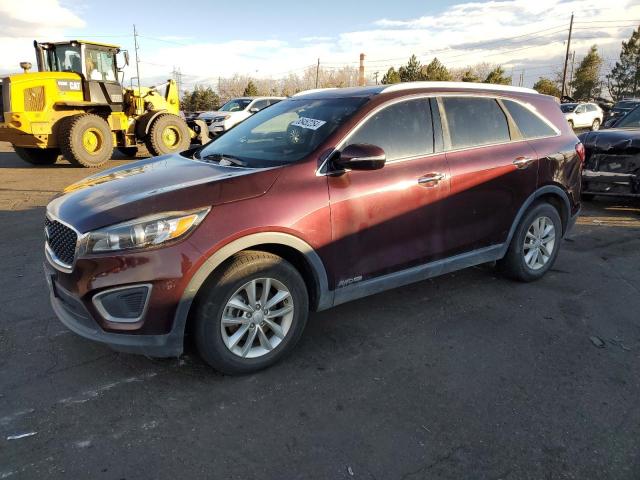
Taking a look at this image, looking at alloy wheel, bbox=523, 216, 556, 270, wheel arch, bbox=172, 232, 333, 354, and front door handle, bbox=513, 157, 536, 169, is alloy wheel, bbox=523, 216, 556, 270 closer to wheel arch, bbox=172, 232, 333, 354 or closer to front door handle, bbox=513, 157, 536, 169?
front door handle, bbox=513, 157, 536, 169

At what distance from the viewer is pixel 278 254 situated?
3.17m

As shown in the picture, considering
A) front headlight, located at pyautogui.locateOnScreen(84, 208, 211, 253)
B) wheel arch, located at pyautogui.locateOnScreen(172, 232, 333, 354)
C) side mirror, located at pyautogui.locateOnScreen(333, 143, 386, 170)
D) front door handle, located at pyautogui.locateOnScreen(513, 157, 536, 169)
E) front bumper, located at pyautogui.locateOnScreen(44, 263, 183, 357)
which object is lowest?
front bumper, located at pyautogui.locateOnScreen(44, 263, 183, 357)

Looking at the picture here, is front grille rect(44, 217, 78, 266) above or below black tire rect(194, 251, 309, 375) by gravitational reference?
above

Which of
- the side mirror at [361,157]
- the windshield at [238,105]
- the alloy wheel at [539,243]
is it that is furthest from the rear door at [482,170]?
the windshield at [238,105]

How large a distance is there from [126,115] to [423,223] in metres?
12.3

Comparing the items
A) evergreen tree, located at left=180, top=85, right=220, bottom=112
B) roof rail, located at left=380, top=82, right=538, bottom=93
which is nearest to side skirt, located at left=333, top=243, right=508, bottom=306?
roof rail, located at left=380, top=82, right=538, bottom=93

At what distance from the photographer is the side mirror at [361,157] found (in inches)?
126

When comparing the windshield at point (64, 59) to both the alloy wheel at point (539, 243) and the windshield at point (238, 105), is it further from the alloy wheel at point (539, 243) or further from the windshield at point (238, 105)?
the alloy wheel at point (539, 243)

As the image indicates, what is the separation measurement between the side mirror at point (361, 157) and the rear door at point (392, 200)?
3.4 inches

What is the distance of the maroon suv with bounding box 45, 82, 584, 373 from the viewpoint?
2.75 metres

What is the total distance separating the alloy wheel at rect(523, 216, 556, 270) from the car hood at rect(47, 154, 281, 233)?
272 cm

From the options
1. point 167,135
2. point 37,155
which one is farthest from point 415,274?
point 37,155

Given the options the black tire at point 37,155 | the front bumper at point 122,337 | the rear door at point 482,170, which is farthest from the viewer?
the black tire at point 37,155

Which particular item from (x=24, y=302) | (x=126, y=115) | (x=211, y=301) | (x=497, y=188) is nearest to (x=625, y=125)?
(x=497, y=188)
